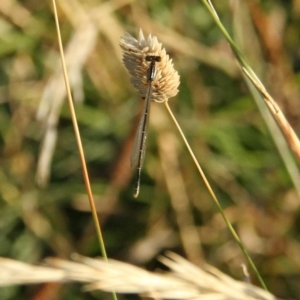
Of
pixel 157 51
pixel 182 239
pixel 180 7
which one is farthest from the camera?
pixel 180 7

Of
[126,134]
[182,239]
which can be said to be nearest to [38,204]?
[126,134]

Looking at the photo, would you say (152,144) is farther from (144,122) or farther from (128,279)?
(128,279)

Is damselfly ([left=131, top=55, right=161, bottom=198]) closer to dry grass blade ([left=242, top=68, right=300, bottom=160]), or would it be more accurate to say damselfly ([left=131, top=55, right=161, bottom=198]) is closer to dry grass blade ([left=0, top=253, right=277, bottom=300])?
dry grass blade ([left=242, top=68, right=300, bottom=160])

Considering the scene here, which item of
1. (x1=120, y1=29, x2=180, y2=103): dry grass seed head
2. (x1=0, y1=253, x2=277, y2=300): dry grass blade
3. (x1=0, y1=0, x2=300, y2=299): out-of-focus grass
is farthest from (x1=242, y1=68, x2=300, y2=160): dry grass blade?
(x1=0, y1=0, x2=300, y2=299): out-of-focus grass

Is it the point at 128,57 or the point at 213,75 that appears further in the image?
the point at 213,75

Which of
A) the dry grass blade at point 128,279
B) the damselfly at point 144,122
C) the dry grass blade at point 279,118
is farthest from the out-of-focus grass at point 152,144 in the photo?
the dry grass blade at point 128,279

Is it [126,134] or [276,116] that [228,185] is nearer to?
[126,134]

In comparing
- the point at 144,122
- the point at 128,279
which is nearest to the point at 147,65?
the point at 144,122

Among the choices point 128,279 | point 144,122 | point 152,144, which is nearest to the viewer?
point 128,279
